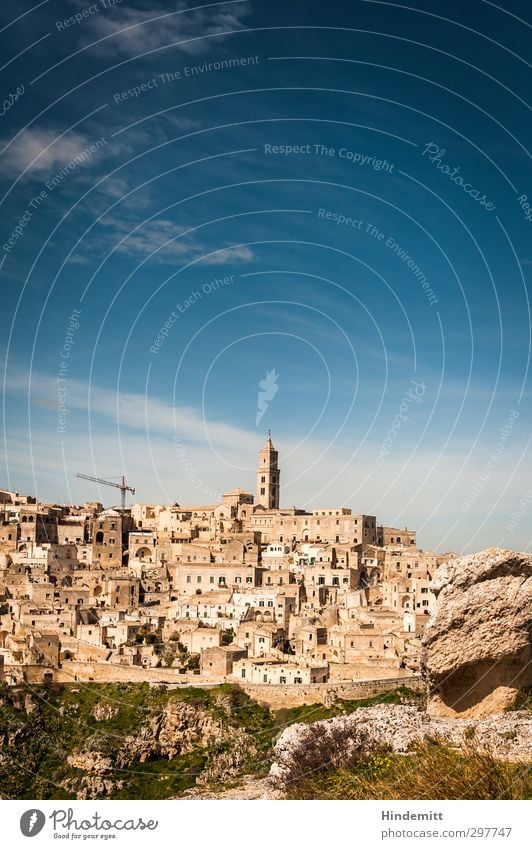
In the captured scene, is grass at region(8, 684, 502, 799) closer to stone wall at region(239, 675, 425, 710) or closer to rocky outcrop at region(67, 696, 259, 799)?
rocky outcrop at region(67, 696, 259, 799)

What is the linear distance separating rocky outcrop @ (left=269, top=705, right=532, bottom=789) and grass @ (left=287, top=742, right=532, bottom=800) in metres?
0.33

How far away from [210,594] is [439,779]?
30264 mm

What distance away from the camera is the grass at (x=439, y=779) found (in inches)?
345


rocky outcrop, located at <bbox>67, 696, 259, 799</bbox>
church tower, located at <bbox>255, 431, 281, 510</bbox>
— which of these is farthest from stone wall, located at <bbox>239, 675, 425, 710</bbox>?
church tower, located at <bbox>255, 431, 281, 510</bbox>

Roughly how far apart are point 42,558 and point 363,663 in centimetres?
2251

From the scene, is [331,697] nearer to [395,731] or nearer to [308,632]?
[308,632]

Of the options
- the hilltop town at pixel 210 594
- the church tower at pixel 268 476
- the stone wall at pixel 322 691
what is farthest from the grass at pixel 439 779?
the church tower at pixel 268 476

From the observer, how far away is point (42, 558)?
44.8 meters

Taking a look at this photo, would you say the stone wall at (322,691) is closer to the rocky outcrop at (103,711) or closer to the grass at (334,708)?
the grass at (334,708)

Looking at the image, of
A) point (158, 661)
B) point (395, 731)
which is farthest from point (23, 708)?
point (395, 731)

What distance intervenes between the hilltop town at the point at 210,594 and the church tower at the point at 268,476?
0.16 meters

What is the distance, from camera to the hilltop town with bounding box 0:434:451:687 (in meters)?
30.0

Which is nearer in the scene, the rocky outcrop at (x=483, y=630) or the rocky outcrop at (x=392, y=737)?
the rocky outcrop at (x=392, y=737)

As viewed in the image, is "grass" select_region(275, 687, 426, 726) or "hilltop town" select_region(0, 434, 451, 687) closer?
"grass" select_region(275, 687, 426, 726)
